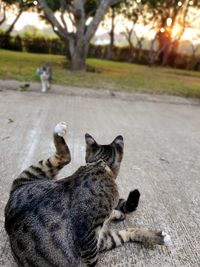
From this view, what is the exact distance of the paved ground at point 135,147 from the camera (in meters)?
3.58

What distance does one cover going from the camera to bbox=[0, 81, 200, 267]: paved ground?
3.58m

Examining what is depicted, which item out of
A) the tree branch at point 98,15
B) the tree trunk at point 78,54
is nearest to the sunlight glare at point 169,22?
the tree trunk at point 78,54

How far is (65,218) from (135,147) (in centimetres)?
378

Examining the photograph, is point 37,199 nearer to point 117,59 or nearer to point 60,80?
point 60,80

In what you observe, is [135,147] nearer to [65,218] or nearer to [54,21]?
[65,218]

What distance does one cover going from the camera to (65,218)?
2.82 meters

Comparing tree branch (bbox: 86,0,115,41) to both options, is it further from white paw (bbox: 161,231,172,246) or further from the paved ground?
white paw (bbox: 161,231,172,246)

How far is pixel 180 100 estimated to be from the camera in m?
12.2

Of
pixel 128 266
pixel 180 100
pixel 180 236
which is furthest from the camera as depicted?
pixel 180 100

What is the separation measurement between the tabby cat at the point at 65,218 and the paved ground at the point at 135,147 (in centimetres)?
37

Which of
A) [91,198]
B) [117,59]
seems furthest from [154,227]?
[117,59]

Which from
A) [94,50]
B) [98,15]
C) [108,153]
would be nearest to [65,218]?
[108,153]

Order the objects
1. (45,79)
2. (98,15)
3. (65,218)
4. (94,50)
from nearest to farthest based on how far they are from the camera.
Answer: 1. (65,218)
2. (45,79)
3. (98,15)
4. (94,50)

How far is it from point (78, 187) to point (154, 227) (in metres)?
1.23
